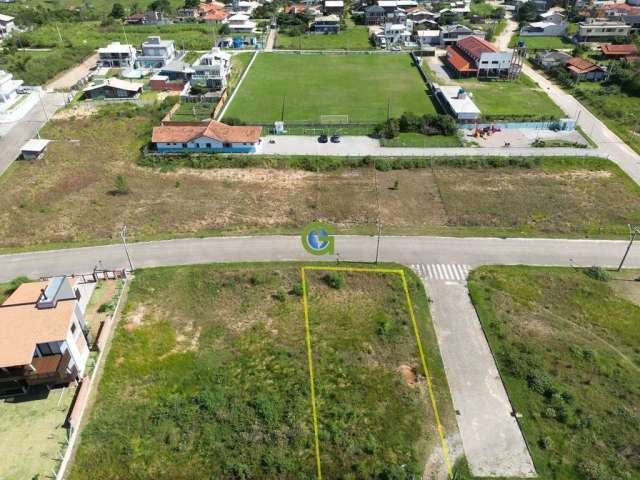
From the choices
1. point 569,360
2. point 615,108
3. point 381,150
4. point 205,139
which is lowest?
point 569,360

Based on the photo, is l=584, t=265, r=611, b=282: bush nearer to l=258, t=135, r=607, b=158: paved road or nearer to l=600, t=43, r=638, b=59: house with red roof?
l=258, t=135, r=607, b=158: paved road

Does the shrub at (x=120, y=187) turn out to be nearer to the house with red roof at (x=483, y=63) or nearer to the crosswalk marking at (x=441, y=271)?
the crosswalk marking at (x=441, y=271)

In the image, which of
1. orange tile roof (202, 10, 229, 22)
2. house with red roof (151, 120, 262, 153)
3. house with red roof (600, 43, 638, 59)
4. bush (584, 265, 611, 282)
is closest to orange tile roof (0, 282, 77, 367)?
house with red roof (151, 120, 262, 153)

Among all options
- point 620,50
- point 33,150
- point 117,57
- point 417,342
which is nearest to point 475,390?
point 417,342

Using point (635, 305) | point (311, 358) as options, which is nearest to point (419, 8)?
point (635, 305)

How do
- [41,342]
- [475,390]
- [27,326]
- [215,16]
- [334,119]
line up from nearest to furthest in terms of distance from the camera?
[41,342]
[27,326]
[475,390]
[334,119]
[215,16]

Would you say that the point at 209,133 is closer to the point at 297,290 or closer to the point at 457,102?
the point at 297,290

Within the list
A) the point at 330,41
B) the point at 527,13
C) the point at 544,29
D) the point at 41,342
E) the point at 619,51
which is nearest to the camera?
the point at 41,342
